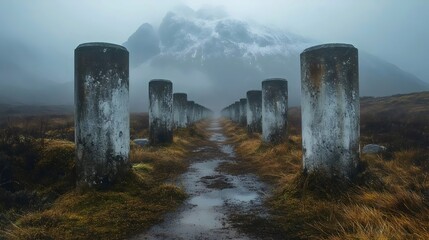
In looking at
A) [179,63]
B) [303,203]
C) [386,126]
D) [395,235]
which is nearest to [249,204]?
[303,203]

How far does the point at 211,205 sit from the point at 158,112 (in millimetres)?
8180

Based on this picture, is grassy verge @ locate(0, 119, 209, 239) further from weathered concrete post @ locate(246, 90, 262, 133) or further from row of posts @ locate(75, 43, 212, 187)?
weathered concrete post @ locate(246, 90, 262, 133)

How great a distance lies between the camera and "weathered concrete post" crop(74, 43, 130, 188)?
645 centimetres

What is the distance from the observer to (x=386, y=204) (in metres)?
4.75

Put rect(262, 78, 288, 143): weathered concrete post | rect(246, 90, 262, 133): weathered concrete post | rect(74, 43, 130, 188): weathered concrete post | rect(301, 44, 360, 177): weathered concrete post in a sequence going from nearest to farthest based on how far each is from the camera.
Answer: rect(301, 44, 360, 177): weathered concrete post
rect(74, 43, 130, 188): weathered concrete post
rect(262, 78, 288, 143): weathered concrete post
rect(246, 90, 262, 133): weathered concrete post

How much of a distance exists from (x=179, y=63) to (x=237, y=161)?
6032 inches

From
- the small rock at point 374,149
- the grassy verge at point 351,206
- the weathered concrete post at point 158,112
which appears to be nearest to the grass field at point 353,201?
the grassy verge at point 351,206

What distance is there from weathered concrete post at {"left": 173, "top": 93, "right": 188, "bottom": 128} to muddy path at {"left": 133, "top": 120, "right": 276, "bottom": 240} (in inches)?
368

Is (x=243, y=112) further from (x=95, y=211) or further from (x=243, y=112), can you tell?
(x=95, y=211)

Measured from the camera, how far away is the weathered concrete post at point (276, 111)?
1309cm

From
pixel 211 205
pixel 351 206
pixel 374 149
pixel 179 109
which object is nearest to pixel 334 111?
pixel 351 206

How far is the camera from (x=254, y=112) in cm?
1778

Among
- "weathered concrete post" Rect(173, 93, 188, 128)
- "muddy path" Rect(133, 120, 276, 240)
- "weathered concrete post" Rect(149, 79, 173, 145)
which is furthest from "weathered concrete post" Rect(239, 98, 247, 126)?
"muddy path" Rect(133, 120, 276, 240)

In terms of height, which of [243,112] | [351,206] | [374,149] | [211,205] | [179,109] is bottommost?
[211,205]
